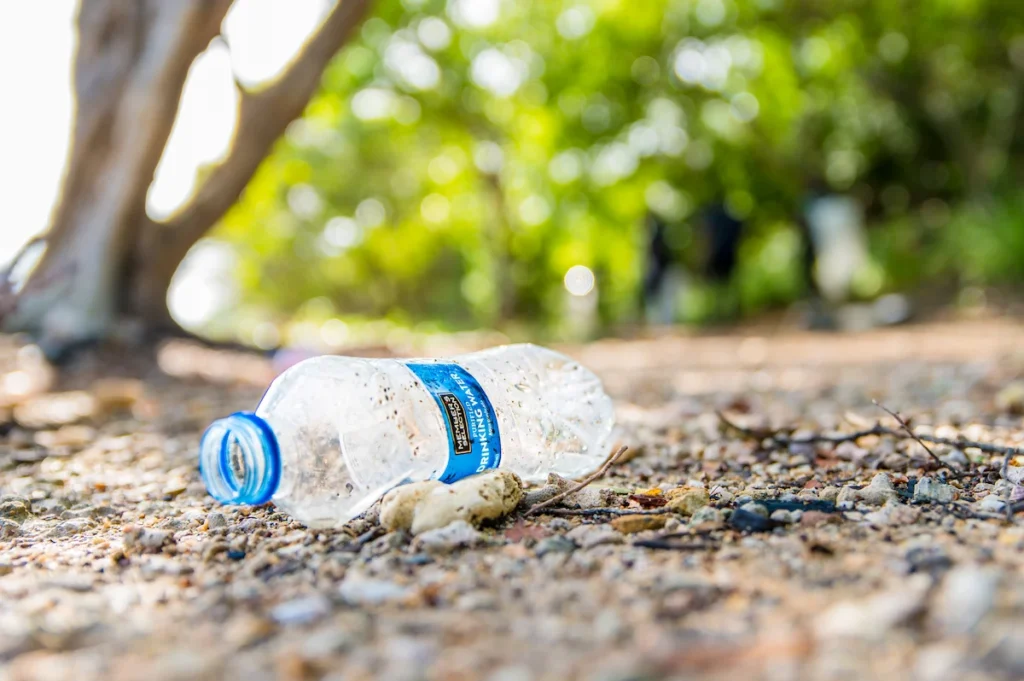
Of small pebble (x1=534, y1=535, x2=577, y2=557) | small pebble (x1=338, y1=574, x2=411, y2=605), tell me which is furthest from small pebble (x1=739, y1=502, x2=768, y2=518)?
Result: small pebble (x1=338, y1=574, x2=411, y2=605)

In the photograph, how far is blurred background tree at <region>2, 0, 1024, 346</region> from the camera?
12445 mm

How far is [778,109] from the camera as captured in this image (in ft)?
44.7

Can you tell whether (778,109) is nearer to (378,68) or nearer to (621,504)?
(378,68)

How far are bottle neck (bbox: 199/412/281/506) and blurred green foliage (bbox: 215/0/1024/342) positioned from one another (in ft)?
36.0

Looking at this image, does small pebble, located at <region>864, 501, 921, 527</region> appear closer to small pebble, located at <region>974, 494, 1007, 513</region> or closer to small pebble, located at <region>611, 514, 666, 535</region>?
small pebble, located at <region>974, 494, 1007, 513</region>

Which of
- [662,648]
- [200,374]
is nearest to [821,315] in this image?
[200,374]

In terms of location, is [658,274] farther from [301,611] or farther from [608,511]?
[301,611]

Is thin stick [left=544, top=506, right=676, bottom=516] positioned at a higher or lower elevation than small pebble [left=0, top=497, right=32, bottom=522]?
lower

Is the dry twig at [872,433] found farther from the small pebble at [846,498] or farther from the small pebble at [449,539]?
the small pebble at [449,539]

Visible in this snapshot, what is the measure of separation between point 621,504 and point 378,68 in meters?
12.2

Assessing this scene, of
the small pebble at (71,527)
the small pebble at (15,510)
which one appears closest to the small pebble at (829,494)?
the small pebble at (71,527)

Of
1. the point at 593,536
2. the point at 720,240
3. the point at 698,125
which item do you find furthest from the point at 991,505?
the point at 698,125

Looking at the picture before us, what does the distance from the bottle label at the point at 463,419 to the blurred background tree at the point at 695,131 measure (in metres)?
9.95

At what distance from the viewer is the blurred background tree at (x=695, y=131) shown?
12445mm
